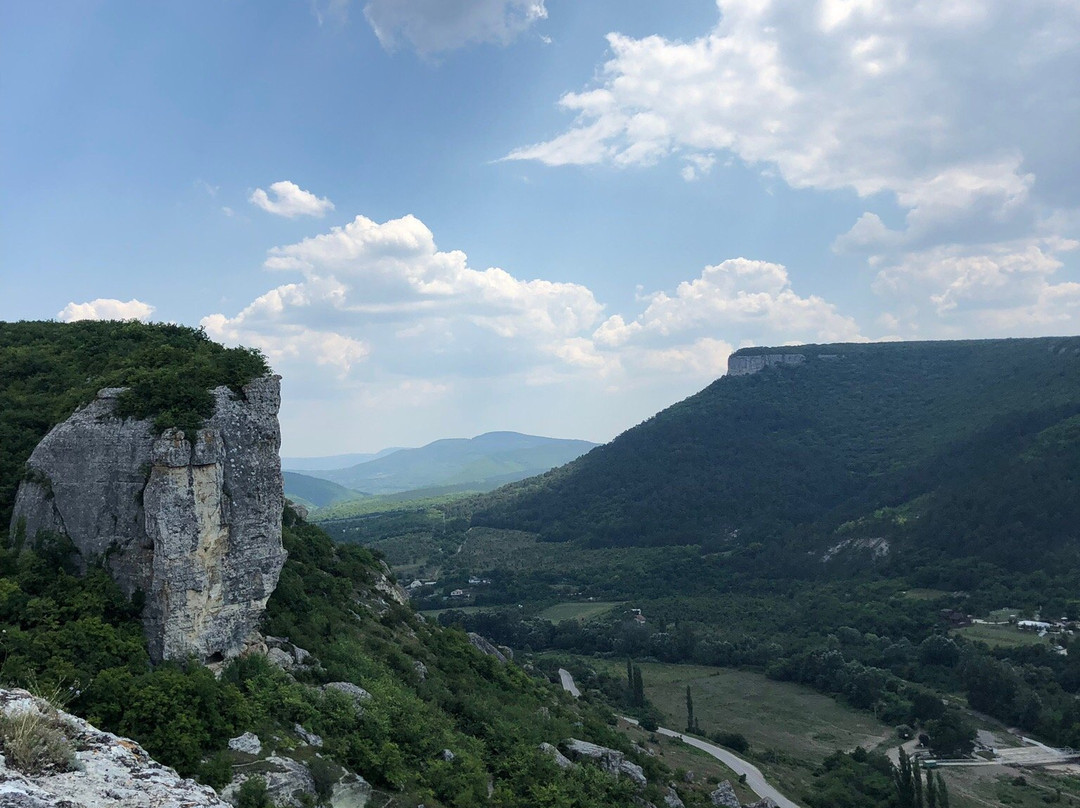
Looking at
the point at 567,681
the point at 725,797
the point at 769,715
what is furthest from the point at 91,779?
the point at 769,715

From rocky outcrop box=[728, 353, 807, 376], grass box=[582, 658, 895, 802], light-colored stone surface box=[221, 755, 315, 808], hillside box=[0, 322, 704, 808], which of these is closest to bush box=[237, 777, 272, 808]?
hillside box=[0, 322, 704, 808]

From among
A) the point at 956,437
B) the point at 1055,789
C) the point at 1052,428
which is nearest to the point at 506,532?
the point at 956,437

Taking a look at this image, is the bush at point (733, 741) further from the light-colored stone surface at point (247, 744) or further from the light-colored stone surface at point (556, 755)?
the light-colored stone surface at point (247, 744)

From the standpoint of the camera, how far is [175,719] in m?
15.0

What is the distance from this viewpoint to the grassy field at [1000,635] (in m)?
70.9

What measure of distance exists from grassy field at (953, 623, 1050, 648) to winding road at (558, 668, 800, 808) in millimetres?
37341

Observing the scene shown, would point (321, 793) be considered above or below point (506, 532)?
above

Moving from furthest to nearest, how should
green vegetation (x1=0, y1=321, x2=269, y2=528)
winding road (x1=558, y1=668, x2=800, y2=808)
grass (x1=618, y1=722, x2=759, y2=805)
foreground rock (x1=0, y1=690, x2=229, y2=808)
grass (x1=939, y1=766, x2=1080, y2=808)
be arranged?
grass (x1=939, y1=766, x2=1080, y2=808) < winding road (x1=558, y1=668, x2=800, y2=808) < grass (x1=618, y1=722, x2=759, y2=805) < green vegetation (x1=0, y1=321, x2=269, y2=528) < foreground rock (x1=0, y1=690, x2=229, y2=808)

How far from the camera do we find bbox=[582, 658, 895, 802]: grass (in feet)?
169

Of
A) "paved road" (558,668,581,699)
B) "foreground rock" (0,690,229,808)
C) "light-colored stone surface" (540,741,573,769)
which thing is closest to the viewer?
"foreground rock" (0,690,229,808)

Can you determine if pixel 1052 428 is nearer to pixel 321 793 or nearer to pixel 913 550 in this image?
pixel 913 550

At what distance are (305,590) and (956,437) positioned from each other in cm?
12608

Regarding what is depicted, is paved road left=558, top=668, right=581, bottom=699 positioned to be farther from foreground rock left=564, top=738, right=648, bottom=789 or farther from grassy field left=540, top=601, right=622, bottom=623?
foreground rock left=564, top=738, right=648, bottom=789

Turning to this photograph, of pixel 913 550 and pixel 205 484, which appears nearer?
pixel 205 484
